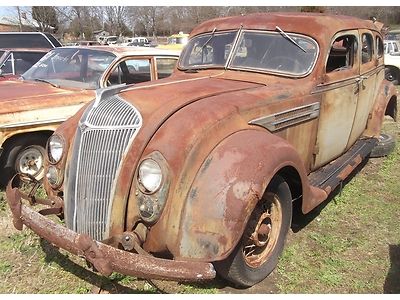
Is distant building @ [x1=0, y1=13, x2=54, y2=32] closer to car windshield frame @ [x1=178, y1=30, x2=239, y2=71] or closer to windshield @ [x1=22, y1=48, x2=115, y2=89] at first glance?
windshield @ [x1=22, y1=48, x2=115, y2=89]

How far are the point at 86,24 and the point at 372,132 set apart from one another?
39.1 metres

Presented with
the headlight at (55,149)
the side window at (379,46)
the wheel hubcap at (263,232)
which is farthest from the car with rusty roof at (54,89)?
the wheel hubcap at (263,232)

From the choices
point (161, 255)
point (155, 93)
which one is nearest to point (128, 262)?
point (161, 255)

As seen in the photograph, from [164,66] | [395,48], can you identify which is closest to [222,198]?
[164,66]

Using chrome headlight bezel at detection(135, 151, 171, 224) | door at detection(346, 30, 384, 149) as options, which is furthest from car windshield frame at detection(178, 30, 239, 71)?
chrome headlight bezel at detection(135, 151, 171, 224)

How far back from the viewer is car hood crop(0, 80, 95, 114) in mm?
4945

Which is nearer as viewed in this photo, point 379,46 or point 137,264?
point 137,264

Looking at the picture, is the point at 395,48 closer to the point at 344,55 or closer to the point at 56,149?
the point at 344,55

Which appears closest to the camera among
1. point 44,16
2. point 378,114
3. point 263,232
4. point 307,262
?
point 263,232

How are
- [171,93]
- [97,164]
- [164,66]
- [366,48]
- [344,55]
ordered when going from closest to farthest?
[97,164] → [171,93] → [344,55] → [366,48] → [164,66]

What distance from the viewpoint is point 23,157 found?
5156 mm

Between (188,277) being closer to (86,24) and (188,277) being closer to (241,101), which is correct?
(241,101)

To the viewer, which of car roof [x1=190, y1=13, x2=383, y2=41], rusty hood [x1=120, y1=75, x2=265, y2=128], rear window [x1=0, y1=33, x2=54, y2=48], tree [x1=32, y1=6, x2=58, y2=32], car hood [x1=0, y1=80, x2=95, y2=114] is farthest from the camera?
tree [x1=32, y1=6, x2=58, y2=32]

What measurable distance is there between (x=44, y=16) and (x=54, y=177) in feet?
114
